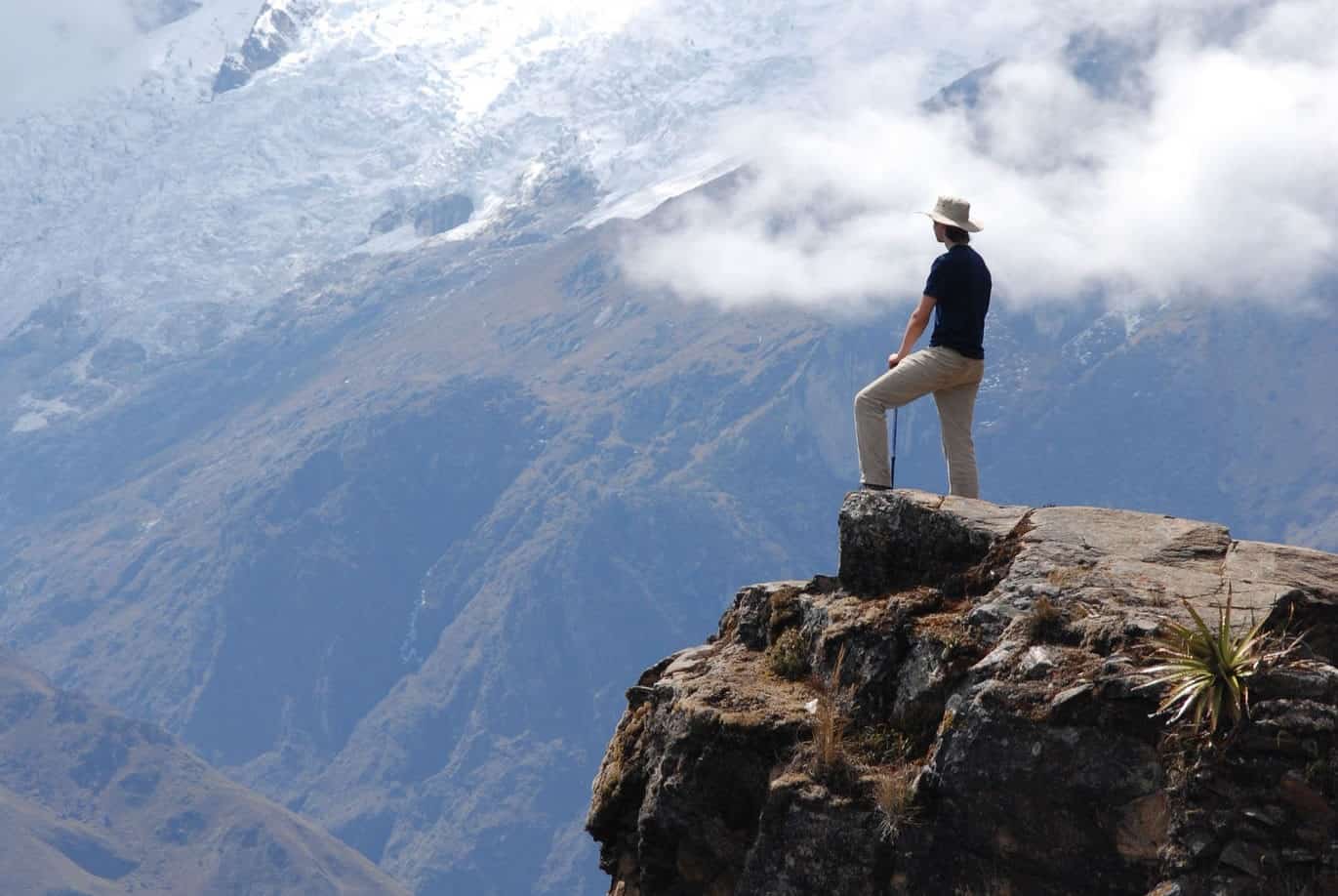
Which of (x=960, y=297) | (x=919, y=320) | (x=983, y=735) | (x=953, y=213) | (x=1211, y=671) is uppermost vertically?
(x=953, y=213)

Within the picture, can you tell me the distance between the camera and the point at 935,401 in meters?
21.7

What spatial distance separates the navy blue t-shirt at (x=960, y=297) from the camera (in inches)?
814

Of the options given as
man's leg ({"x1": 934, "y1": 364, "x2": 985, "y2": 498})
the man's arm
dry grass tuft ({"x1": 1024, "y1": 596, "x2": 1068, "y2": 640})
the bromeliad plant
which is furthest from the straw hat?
the bromeliad plant

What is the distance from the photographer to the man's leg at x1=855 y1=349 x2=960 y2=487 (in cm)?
2119

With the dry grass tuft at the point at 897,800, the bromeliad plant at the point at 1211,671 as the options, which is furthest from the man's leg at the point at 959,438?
the bromeliad plant at the point at 1211,671

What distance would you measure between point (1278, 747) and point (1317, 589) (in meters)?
2.26

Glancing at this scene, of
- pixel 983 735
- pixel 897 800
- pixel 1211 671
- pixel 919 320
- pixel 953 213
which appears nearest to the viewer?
pixel 1211 671

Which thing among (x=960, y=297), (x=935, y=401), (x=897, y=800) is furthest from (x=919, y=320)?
(x=897, y=800)

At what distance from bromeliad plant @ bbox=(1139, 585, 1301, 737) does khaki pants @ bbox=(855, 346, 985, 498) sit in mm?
6176

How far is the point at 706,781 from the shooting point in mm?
18688

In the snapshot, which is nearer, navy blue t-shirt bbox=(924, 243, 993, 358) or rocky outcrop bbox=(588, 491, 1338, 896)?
rocky outcrop bbox=(588, 491, 1338, 896)

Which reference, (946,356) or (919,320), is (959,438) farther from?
(919,320)

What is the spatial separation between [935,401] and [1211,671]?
7.42 metres

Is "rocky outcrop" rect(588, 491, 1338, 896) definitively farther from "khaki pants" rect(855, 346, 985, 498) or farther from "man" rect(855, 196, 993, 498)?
"man" rect(855, 196, 993, 498)
